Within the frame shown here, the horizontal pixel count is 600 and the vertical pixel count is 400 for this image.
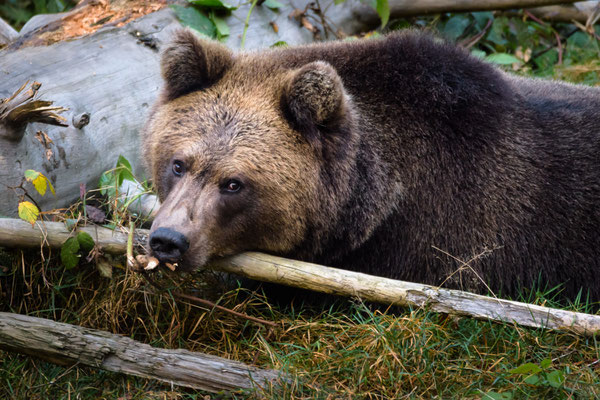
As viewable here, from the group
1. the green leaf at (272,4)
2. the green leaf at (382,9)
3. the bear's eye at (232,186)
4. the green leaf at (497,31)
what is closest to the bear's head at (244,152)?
the bear's eye at (232,186)

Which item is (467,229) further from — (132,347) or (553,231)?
(132,347)

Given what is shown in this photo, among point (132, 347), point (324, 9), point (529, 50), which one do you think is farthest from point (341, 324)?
point (529, 50)

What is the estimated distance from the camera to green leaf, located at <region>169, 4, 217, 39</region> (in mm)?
7465

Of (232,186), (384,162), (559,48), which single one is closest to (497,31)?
(559,48)

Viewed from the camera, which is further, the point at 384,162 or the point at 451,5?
the point at 451,5

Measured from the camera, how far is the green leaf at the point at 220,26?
7.61m

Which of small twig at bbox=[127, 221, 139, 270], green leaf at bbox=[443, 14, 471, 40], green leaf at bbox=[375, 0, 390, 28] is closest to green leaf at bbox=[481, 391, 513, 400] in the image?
small twig at bbox=[127, 221, 139, 270]

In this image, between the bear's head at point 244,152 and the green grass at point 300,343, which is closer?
the green grass at point 300,343

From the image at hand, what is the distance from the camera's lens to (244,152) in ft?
15.1

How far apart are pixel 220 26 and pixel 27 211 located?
3875 mm

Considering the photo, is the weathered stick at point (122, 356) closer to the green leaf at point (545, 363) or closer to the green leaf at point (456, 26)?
the green leaf at point (545, 363)

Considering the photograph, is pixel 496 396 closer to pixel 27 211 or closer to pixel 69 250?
pixel 69 250

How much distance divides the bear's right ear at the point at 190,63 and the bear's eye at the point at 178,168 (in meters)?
0.62

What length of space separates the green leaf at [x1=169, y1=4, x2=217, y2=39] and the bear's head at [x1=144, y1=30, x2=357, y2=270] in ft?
8.69
